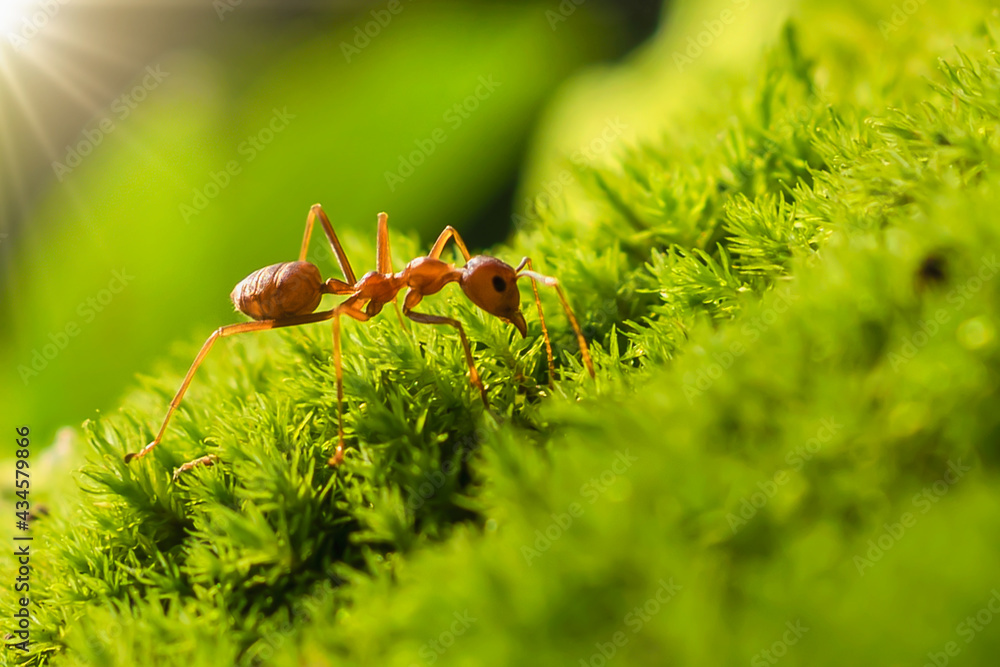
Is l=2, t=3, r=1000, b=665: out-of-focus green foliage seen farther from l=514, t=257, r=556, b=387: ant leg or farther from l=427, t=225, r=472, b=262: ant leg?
l=427, t=225, r=472, b=262: ant leg

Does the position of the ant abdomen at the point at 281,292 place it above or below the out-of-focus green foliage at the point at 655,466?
above

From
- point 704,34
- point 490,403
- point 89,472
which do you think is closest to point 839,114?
point 490,403

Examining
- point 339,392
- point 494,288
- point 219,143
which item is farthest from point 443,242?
point 219,143

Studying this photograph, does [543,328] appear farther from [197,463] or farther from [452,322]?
[197,463]

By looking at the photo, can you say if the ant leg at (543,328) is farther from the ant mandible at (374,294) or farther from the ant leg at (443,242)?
the ant leg at (443,242)

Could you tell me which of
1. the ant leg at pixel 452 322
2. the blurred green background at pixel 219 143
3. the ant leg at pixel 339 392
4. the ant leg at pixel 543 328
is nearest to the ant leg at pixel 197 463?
the ant leg at pixel 339 392

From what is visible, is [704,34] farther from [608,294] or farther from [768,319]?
[768,319]

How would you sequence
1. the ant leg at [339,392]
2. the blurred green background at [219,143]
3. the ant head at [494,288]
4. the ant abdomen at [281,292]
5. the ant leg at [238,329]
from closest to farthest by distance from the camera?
the ant leg at [339,392], the ant head at [494,288], the ant leg at [238,329], the ant abdomen at [281,292], the blurred green background at [219,143]
